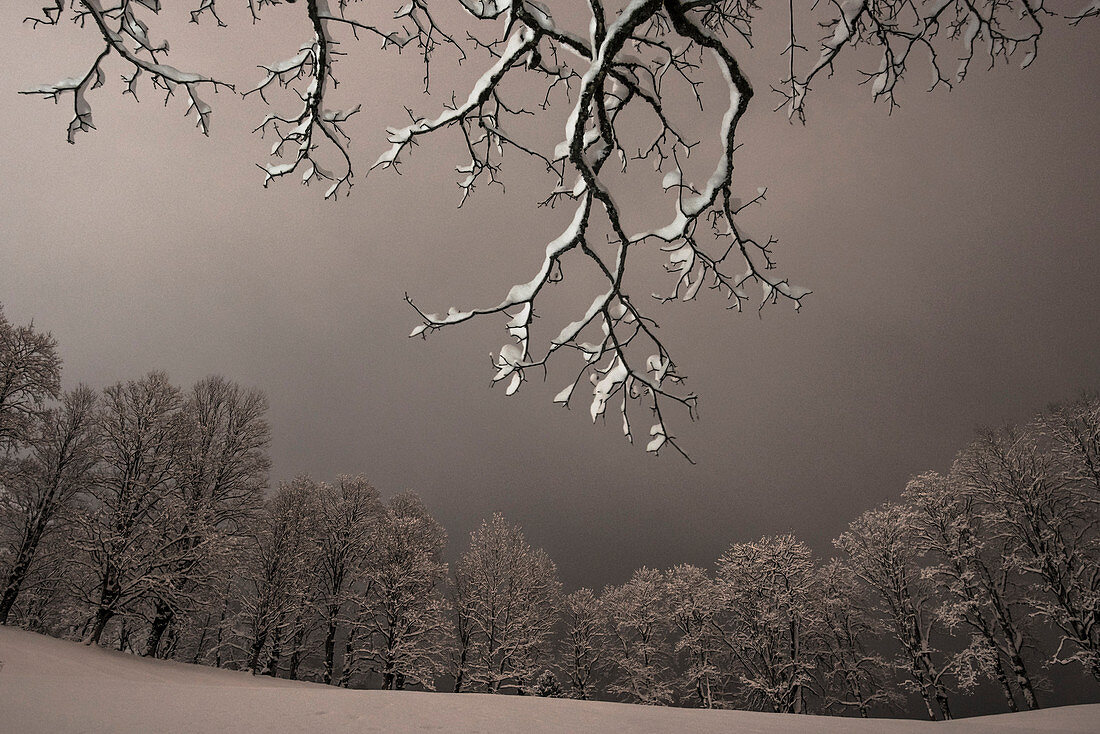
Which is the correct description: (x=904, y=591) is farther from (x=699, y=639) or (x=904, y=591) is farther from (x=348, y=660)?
(x=348, y=660)

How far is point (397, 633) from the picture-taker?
58.8 ft

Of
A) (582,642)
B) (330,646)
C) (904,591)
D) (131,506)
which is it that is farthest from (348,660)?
(904,591)

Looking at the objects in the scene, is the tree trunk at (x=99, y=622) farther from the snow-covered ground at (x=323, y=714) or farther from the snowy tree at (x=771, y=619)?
the snowy tree at (x=771, y=619)

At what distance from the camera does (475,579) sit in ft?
73.6

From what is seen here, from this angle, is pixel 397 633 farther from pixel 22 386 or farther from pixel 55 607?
pixel 22 386

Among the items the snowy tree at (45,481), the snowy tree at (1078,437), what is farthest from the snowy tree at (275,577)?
the snowy tree at (1078,437)

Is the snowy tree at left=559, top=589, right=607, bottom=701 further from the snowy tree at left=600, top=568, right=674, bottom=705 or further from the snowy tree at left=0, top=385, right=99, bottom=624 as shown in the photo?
the snowy tree at left=0, top=385, right=99, bottom=624

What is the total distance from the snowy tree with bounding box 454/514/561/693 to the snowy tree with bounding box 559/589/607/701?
1.21 meters

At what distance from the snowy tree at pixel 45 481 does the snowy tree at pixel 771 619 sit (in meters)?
24.5

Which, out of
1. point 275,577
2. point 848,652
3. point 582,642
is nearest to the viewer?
point 275,577

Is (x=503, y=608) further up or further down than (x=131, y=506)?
further down

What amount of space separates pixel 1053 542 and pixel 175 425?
28380 mm

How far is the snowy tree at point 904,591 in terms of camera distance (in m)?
16.9

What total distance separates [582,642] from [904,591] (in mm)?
14867
